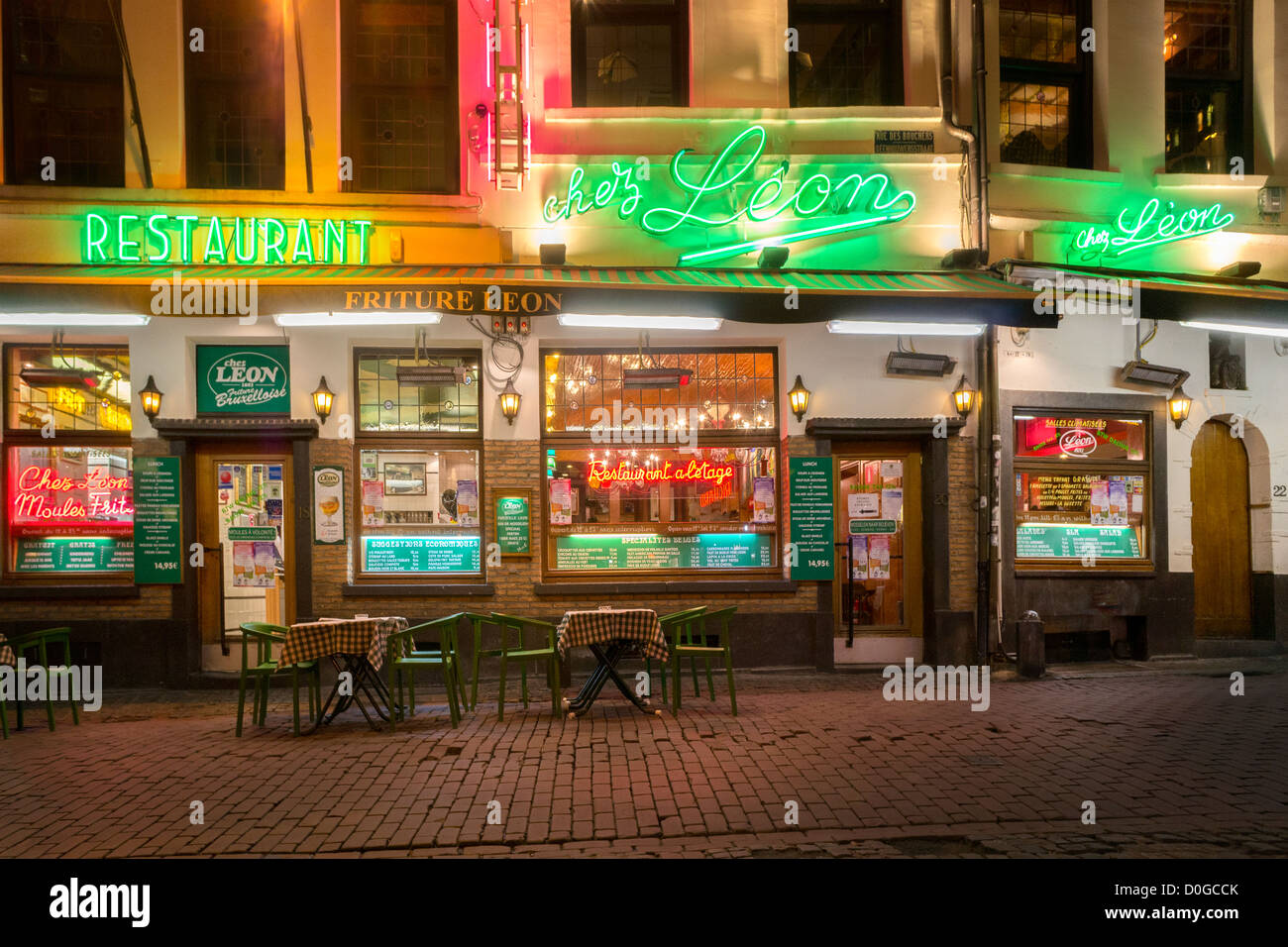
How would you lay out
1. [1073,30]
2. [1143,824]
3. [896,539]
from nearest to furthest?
[1143,824]
[896,539]
[1073,30]

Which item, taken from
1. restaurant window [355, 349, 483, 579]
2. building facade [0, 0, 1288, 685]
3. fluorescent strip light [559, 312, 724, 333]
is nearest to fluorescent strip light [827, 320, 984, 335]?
building facade [0, 0, 1288, 685]

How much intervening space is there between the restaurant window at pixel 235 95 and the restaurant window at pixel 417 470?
2.70m

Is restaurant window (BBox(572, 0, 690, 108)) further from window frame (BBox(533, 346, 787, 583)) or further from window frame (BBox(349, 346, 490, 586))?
Answer: window frame (BBox(349, 346, 490, 586))

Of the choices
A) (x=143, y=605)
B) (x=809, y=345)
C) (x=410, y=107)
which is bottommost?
(x=143, y=605)

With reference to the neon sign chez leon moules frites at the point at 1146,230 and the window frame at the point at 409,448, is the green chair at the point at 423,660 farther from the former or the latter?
the neon sign chez leon moules frites at the point at 1146,230

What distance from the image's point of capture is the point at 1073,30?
415 inches

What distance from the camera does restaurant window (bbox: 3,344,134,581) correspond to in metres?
9.31

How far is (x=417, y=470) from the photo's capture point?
9539mm

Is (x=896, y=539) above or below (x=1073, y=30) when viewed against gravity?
below

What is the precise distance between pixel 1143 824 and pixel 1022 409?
5788mm

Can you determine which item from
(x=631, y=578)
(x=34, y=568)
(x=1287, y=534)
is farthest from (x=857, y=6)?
(x=34, y=568)

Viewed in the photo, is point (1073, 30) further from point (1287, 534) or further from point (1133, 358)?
point (1287, 534)

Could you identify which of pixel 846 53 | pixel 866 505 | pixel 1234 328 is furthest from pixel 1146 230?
pixel 866 505

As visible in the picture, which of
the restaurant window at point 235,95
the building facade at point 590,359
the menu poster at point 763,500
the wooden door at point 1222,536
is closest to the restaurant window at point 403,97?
the building facade at point 590,359
